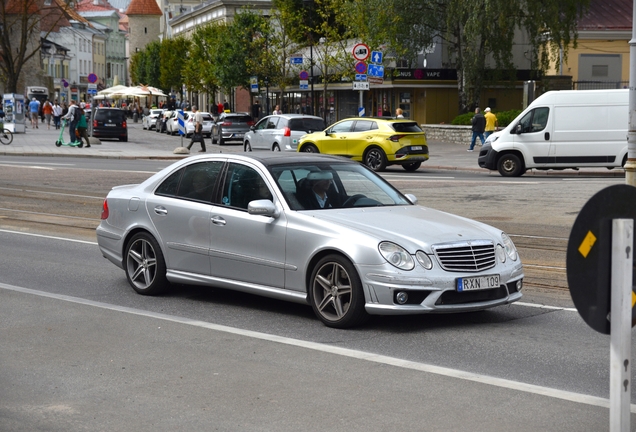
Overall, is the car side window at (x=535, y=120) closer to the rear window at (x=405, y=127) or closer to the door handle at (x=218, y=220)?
the rear window at (x=405, y=127)

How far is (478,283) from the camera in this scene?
8.18 m

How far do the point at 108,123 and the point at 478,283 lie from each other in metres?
43.9

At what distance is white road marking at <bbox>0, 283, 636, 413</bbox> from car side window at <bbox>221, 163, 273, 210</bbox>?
3.87ft

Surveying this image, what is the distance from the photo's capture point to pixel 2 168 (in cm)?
3011

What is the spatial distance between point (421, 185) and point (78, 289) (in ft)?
48.6

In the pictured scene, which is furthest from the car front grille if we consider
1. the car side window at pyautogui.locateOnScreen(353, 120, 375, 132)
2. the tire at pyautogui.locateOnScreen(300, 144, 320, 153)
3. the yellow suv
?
the tire at pyautogui.locateOnScreen(300, 144, 320, 153)

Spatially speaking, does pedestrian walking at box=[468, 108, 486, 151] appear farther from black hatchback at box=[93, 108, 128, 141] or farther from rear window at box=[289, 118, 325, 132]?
black hatchback at box=[93, 108, 128, 141]

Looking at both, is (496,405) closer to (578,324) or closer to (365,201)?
(578,324)

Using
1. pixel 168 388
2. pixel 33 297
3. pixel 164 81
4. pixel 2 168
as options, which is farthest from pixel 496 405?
pixel 164 81

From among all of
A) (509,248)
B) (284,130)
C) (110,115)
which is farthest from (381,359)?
(110,115)

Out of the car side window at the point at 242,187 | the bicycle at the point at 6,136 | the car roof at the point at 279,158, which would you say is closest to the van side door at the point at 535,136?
the car roof at the point at 279,158

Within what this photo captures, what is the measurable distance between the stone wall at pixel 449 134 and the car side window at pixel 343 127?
48.8ft

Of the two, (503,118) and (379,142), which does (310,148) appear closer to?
(379,142)

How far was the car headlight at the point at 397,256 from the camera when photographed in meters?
8.01
